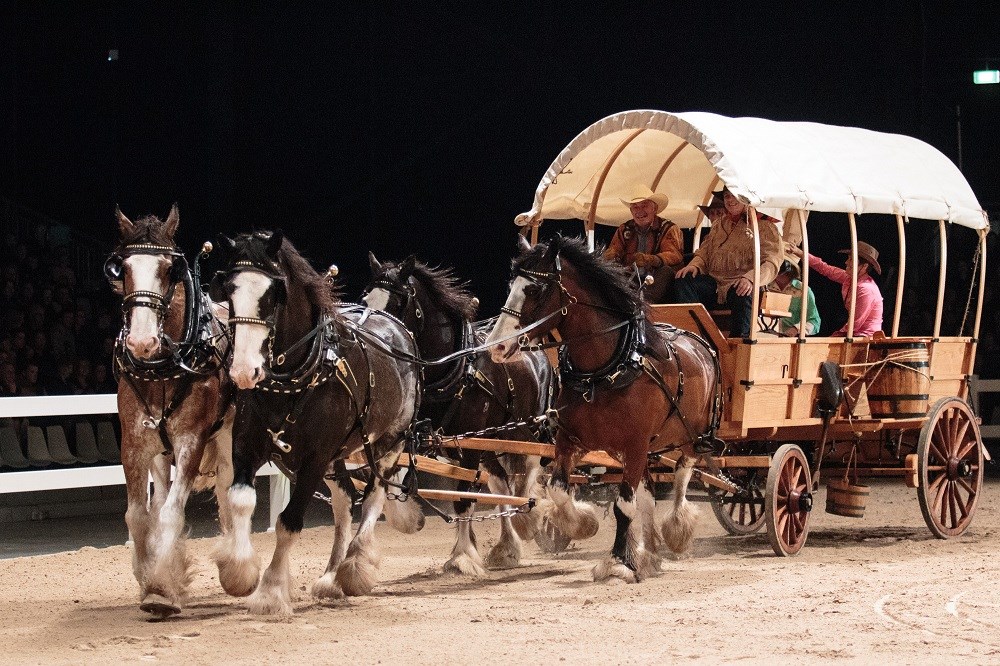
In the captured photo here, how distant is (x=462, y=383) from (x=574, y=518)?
1.08 metres

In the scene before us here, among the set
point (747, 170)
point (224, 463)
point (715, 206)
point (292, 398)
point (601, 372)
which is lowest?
point (224, 463)

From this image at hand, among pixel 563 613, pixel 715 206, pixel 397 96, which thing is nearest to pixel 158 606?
pixel 563 613

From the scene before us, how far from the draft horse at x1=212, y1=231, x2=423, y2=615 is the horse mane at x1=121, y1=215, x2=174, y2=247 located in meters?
0.31

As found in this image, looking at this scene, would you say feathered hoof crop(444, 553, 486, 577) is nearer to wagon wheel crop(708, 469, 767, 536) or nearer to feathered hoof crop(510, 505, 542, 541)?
feathered hoof crop(510, 505, 542, 541)

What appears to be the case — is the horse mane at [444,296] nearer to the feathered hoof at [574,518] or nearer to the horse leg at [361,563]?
the feathered hoof at [574,518]

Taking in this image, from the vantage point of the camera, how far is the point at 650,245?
8.39m

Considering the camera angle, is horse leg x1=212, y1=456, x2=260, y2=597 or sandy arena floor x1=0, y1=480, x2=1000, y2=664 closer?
sandy arena floor x1=0, y1=480, x2=1000, y2=664

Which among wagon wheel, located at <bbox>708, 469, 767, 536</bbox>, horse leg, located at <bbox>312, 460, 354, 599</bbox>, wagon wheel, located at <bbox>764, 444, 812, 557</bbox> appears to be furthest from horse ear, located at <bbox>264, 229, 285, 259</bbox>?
wagon wheel, located at <bbox>708, 469, 767, 536</bbox>

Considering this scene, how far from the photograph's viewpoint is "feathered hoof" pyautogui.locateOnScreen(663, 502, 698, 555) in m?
7.70

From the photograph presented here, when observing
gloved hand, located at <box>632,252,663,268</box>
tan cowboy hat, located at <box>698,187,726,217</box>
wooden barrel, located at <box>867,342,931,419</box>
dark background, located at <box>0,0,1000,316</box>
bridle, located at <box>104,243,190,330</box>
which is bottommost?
wooden barrel, located at <box>867,342,931,419</box>

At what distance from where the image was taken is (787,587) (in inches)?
266

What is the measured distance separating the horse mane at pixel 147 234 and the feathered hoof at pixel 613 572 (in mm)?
2858

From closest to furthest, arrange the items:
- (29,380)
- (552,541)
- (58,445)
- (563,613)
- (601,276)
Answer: (563,613) → (601,276) → (552,541) → (58,445) → (29,380)

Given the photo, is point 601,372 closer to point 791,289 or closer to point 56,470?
point 791,289
